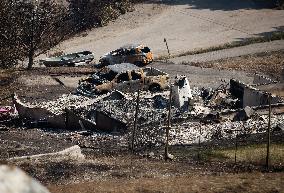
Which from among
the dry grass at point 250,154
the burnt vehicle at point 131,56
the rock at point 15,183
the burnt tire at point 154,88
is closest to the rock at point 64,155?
the dry grass at point 250,154

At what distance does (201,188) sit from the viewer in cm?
1334

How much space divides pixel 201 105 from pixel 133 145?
5.84 metres

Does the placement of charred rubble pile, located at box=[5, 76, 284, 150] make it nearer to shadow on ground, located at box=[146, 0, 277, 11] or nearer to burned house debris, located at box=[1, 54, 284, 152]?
burned house debris, located at box=[1, 54, 284, 152]

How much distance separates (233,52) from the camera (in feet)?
109

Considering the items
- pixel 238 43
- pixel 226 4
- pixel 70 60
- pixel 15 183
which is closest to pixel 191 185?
pixel 15 183

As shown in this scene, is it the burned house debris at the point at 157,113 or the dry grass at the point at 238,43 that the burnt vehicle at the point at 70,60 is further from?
the burned house debris at the point at 157,113

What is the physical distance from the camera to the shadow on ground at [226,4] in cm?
4369

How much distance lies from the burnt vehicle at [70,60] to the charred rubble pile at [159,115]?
8410 mm

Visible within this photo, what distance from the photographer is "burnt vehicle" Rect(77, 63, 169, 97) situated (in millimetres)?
24828

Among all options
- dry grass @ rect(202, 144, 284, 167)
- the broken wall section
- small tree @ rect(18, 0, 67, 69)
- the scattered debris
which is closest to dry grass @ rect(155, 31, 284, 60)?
small tree @ rect(18, 0, 67, 69)

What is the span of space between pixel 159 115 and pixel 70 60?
42.4ft

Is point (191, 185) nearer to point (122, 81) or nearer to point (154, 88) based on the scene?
point (122, 81)

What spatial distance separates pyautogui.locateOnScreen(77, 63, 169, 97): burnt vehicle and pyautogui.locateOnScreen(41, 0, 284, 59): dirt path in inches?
365

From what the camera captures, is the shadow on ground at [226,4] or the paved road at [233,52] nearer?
the paved road at [233,52]
